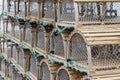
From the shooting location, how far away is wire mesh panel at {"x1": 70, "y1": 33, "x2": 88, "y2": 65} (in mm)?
3889

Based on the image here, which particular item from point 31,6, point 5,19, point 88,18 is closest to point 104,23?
point 88,18

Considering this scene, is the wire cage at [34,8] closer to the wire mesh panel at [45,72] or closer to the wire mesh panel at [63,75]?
the wire mesh panel at [45,72]

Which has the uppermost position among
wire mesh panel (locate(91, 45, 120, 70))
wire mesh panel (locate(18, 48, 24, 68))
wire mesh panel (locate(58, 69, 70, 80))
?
wire mesh panel (locate(91, 45, 120, 70))

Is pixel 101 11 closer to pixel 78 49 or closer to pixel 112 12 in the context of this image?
pixel 112 12

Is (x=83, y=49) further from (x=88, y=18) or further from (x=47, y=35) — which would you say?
(x=47, y=35)

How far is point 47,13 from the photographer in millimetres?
5215

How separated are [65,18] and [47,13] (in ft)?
2.89

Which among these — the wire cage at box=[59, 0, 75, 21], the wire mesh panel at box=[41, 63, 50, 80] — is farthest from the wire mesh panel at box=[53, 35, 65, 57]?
the wire mesh panel at box=[41, 63, 50, 80]

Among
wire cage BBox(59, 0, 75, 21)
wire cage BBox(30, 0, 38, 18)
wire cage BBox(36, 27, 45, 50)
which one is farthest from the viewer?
wire cage BBox(30, 0, 38, 18)

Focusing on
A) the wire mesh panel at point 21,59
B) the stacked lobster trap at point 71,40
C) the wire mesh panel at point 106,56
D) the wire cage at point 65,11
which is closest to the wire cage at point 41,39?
the stacked lobster trap at point 71,40

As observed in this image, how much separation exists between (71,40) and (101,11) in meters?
0.80

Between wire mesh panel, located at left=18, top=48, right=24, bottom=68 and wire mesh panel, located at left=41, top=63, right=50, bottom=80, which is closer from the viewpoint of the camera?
wire mesh panel, located at left=41, top=63, right=50, bottom=80

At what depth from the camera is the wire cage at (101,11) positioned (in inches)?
169

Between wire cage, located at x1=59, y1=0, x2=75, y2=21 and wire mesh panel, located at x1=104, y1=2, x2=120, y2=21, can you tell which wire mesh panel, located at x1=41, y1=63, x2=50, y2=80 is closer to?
wire cage, located at x1=59, y1=0, x2=75, y2=21
